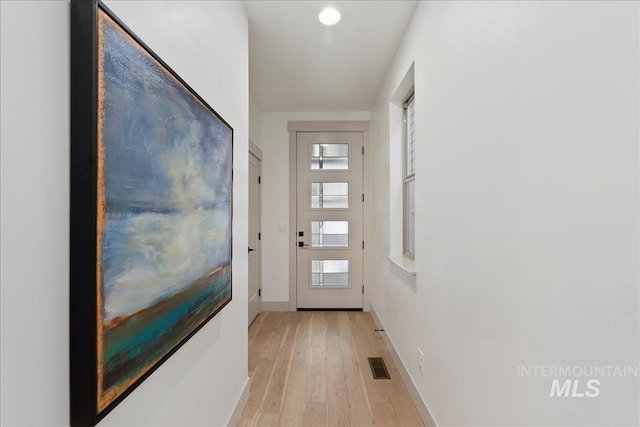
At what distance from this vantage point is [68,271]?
2.19ft

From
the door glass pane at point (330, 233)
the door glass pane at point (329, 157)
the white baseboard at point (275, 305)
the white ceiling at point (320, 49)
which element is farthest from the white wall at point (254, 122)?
the white baseboard at point (275, 305)

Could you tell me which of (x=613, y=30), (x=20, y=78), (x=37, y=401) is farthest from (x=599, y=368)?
(x=20, y=78)

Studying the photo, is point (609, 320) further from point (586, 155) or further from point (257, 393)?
point (257, 393)

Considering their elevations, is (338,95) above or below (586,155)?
above

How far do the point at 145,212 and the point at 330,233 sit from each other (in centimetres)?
351

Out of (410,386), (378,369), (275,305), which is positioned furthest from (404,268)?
(275,305)

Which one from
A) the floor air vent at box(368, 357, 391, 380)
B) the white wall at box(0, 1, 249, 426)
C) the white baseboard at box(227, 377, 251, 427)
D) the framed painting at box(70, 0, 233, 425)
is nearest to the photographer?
the white wall at box(0, 1, 249, 426)

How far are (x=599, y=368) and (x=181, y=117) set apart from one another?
4.46ft

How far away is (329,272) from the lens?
171 inches

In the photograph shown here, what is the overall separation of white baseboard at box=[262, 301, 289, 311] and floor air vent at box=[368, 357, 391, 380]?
1.70m

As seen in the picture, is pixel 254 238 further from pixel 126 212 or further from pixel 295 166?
pixel 126 212

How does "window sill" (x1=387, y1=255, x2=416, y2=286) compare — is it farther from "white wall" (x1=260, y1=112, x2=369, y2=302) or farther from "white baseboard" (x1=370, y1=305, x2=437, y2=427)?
"white wall" (x1=260, y1=112, x2=369, y2=302)

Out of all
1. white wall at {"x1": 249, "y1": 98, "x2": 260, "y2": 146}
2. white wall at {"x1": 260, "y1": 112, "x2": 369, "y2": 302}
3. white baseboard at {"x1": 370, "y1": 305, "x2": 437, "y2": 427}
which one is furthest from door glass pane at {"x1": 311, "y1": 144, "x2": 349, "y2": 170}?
white baseboard at {"x1": 370, "y1": 305, "x2": 437, "y2": 427}

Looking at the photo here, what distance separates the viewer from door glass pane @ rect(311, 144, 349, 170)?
432 cm
